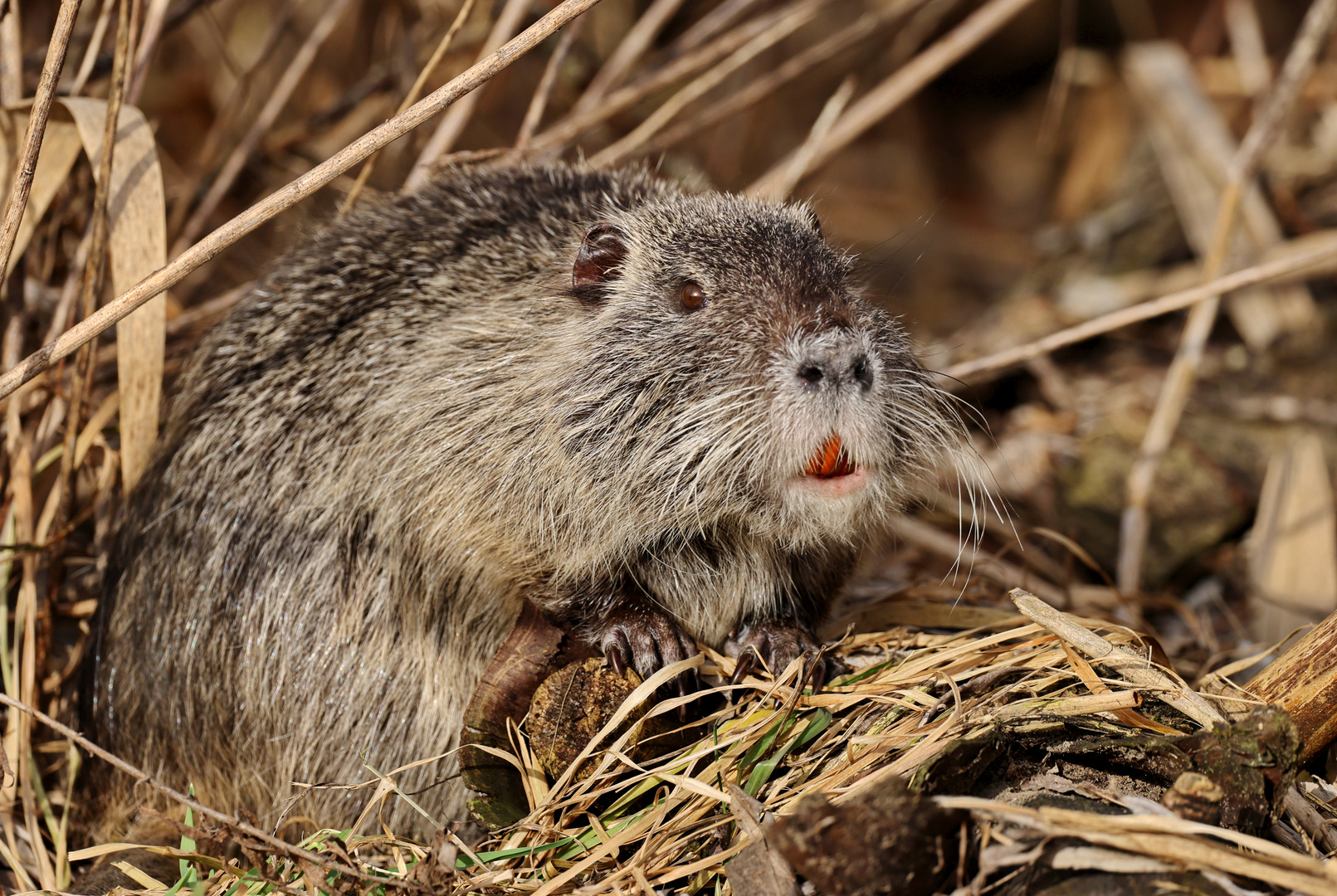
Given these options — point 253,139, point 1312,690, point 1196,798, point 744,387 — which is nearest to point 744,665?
point 744,387

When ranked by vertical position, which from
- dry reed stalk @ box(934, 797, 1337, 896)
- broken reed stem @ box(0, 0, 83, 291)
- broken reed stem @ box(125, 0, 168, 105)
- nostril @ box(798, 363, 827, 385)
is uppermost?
broken reed stem @ box(125, 0, 168, 105)

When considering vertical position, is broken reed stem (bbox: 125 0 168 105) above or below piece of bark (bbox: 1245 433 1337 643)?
above

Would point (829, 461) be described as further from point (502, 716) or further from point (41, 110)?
point (41, 110)

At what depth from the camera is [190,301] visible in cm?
581

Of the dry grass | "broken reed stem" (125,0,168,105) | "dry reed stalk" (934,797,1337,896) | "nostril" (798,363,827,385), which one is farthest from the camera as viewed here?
"broken reed stem" (125,0,168,105)

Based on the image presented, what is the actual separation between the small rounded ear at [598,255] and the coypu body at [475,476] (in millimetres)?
11

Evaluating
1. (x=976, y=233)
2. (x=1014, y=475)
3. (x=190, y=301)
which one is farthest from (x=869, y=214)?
(x=190, y=301)

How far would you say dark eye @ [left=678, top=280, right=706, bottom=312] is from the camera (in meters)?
3.12

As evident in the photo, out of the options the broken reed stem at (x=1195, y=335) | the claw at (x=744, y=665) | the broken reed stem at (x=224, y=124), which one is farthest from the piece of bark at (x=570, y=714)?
the broken reed stem at (x=1195, y=335)

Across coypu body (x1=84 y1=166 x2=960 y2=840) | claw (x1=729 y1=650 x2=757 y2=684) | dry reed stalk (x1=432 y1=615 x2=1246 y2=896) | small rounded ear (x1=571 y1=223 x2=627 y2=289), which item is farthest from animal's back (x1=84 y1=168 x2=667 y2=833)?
claw (x1=729 y1=650 x2=757 y2=684)

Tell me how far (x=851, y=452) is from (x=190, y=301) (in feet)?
13.9

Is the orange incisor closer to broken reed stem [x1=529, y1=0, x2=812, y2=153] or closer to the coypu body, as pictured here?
the coypu body

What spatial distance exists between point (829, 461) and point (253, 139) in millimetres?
3176

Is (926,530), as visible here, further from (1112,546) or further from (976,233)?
(976,233)
